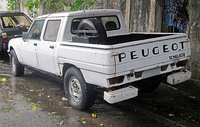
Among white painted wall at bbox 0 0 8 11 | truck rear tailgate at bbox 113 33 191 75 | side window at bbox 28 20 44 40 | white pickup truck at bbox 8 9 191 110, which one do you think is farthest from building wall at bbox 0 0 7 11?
truck rear tailgate at bbox 113 33 191 75

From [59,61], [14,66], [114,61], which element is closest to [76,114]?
[59,61]

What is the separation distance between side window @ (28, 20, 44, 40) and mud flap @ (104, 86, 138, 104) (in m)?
3.14

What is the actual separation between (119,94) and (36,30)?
3.55 meters

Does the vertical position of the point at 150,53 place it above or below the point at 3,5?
below

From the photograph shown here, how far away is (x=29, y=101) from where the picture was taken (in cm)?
637

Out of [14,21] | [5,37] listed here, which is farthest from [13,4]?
[5,37]

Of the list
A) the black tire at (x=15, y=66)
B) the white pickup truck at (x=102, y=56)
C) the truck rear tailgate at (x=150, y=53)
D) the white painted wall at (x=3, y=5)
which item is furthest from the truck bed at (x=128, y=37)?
the white painted wall at (x=3, y=5)

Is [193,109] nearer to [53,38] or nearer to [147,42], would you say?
[147,42]

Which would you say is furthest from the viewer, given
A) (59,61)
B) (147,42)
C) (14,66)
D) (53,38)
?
(14,66)

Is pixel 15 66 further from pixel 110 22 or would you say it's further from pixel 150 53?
pixel 150 53

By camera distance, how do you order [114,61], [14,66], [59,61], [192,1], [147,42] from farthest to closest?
[14,66] < [192,1] < [59,61] < [147,42] < [114,61]

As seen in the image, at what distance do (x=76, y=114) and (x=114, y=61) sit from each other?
1.60 m

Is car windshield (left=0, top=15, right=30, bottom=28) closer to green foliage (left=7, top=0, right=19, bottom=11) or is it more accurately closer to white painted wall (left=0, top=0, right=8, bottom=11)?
green foliage (left=7, top=0, right=19, bottom=11)

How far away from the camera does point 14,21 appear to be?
11.5m
